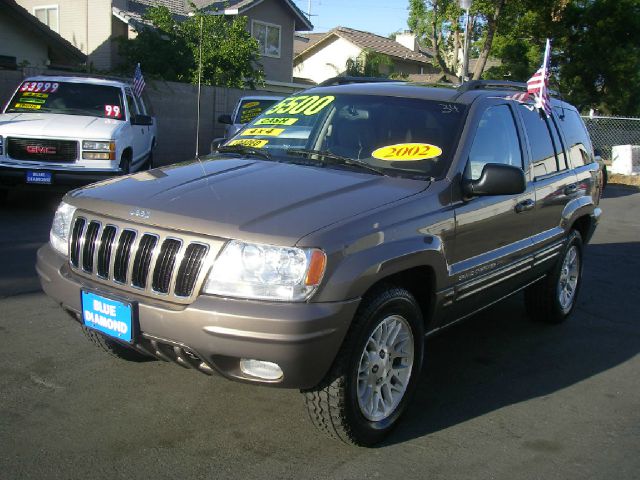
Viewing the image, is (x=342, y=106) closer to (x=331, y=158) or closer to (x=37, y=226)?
(x=331, y=158)

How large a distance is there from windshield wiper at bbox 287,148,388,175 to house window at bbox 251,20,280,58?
27097 mm

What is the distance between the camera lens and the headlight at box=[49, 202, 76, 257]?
12.4ft

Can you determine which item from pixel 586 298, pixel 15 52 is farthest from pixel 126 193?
pixel 15 52

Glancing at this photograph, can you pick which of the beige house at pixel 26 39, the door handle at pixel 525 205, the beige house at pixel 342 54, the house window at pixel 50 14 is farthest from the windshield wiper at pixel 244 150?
the beige house at pixel 342 54

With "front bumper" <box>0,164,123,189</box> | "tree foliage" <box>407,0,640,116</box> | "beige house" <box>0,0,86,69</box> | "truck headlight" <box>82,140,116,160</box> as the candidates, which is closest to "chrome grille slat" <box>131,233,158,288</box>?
"front bumper" <box>0,164,123,189</box>

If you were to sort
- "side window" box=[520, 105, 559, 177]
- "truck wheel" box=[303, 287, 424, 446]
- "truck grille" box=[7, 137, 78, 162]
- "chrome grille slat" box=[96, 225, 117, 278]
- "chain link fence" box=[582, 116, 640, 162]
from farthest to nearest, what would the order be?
1. "chain link fence" box=[582, 116, 640, 162]
2. "truck grille" box=[7, 137, 78, 162]
3. "side window" box=[520, 105, 559, 177]
4. "chrome grille slat" box=[96, 225, 117, 278]
5. "truck wheel" box=[303, 287, 424, 446]

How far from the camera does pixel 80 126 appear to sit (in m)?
9.38

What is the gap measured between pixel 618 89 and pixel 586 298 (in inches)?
838

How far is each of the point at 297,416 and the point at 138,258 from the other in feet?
4.16

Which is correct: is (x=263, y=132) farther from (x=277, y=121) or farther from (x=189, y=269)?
(x=189, y=269)

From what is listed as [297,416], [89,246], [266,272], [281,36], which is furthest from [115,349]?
[281,36]

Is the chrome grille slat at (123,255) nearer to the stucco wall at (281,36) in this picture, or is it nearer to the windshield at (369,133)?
the windshield at (369,133)

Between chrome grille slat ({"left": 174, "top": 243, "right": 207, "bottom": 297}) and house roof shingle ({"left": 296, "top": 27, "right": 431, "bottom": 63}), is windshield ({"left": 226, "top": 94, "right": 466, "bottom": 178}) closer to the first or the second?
chrome grille slat ({"left": 174, "top": 243, "right": 207, "bottom": 297})

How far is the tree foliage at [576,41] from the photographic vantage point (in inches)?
949
